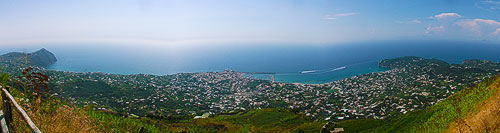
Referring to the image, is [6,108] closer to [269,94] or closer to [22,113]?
[22,113]

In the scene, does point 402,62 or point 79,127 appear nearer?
point 79,127

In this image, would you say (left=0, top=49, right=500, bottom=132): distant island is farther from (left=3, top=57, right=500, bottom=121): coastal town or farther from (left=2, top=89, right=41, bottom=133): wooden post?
(left=2, top=89, right=41, bottom=133): wooden post

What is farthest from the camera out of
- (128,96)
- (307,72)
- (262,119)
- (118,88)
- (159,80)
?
(307,72)

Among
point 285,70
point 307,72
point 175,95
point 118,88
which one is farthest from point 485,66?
point 118,88

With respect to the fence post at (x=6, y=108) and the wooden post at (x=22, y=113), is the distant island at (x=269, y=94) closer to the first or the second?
the fence post at (x=6, y=108)

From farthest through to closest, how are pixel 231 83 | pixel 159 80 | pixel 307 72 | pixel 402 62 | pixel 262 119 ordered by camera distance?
1. pixel 307 72
2. pixel 402 62
3. pixel 231 83
4. pixel 159 80
5. pixel 262 119

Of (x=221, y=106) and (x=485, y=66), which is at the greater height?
(x=485, y=66)

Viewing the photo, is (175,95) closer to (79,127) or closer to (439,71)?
(79,127)

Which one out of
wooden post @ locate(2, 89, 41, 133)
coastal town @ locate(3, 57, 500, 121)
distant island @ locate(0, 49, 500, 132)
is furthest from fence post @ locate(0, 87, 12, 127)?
coastal town @ locate(3, 57, 500, 121)

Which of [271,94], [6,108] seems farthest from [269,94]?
[6,108]

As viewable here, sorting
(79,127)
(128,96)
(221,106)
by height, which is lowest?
(221,106)
